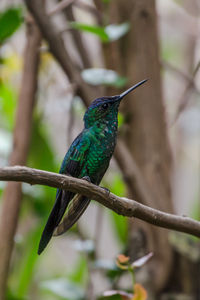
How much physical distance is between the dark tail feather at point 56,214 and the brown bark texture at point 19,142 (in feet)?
2.08

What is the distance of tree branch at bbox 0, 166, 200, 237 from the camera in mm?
1234

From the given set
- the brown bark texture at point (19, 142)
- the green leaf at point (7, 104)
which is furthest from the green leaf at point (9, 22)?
the green leaf at point (7, 104)

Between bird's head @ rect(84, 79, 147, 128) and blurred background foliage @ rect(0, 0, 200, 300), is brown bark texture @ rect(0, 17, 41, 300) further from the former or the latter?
bird's head @ rect(84, 79, 147, 128)

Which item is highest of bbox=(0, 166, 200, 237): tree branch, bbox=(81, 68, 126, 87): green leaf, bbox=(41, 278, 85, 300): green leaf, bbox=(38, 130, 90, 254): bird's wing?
bbox=(81, 68, 126, 87): green leaf

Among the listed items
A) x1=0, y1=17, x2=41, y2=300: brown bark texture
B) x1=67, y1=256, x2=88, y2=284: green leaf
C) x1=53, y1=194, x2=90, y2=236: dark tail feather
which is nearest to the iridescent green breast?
x1=53, y1=194, x2=90, y2=236: dark tail feather

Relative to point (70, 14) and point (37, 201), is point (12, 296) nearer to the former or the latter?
point (37, 201)

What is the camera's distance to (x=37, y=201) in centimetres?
313

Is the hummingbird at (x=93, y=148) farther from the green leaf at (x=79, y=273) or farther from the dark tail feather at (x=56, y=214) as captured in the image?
the green leaf at (x=79, y=273)

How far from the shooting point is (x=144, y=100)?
2.98m

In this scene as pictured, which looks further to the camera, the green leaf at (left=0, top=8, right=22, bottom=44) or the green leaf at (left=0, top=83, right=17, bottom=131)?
the green leaf at (left=0, top=83, right=17, bottom=131)

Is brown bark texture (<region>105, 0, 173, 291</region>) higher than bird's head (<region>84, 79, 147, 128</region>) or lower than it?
higher

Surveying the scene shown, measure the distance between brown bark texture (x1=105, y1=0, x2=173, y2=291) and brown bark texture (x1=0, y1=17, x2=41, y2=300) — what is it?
0.53 metres

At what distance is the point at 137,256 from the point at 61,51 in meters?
1.24

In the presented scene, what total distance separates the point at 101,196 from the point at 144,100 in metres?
1.59
